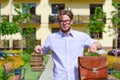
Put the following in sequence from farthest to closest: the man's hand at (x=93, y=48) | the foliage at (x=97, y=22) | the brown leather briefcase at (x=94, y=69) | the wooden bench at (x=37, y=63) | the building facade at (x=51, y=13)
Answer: the building facade at (x=51, y=13) < the foliage at (x=97, y=22) < the wooden bench at (x=37, y=63) < the brown leather briefcase at (x=94, y=69) < the man's hand at (x=93, y=48)

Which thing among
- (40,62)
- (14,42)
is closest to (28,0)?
(14,42)

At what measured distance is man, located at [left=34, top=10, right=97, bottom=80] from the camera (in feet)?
15.4

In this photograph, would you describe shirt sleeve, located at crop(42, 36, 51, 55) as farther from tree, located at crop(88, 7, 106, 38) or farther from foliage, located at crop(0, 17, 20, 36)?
tree, located at crop(88, 7, 106, 38)

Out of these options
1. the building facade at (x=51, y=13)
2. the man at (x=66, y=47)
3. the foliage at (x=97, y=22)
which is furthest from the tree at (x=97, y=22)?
the man at (x=66, y=47)

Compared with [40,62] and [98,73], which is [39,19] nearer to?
[40,62]

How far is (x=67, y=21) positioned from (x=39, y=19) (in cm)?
3578

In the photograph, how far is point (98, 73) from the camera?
480cm

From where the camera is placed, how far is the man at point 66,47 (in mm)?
4684

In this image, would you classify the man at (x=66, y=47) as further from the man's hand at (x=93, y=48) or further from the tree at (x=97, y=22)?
the tree at (x=97, y=22)

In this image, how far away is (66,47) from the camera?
477 cm

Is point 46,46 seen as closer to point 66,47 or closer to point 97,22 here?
point 66,47

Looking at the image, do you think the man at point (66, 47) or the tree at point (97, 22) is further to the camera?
the tree at point (97, 22)

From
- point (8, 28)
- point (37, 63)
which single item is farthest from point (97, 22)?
point (37, 63)

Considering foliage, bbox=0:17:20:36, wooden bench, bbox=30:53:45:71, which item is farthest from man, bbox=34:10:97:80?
foliage, bbox=0:17:20:36
